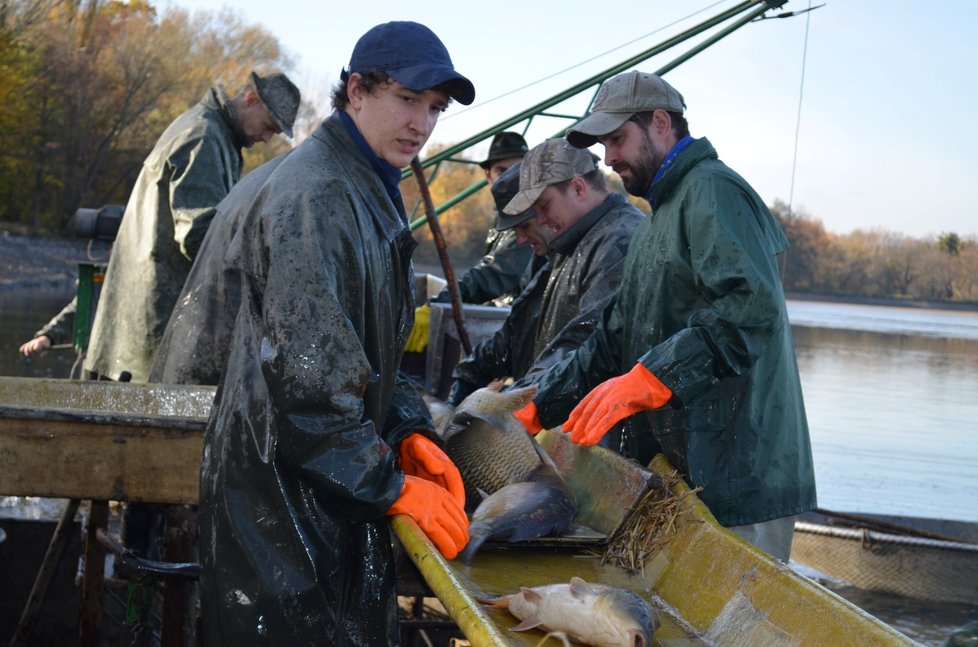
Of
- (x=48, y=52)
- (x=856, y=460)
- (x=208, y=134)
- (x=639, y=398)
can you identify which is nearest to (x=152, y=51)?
(x=48, y=52)

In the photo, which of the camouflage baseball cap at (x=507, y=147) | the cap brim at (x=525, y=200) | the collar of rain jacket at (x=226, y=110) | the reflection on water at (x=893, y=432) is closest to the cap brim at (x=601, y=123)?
the cap brim at (x=525, y=200)

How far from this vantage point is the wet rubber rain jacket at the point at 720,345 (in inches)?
147

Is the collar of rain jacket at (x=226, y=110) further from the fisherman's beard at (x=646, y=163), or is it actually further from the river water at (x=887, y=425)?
the river water at (x=887, y=425)

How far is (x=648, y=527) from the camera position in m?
3.85

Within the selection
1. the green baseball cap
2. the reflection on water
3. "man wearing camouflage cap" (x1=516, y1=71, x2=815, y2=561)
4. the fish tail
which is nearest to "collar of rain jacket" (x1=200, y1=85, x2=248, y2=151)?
the green baseball cap

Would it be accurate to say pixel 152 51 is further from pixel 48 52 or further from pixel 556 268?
pixel 556 268

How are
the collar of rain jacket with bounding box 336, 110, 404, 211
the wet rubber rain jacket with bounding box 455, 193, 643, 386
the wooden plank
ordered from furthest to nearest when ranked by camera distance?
the wet rubber rain jacket with bounding box 455, 193, 643, 386 < the wooden plank < the collar of rain jacket with bounding box 336, 110, 404, 211

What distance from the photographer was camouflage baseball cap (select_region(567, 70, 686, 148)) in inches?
169

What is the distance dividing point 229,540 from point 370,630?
484mm

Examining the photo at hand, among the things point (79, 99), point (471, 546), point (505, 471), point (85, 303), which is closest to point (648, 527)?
point (471, 546)

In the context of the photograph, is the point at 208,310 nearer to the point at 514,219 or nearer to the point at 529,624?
the point at 514,219

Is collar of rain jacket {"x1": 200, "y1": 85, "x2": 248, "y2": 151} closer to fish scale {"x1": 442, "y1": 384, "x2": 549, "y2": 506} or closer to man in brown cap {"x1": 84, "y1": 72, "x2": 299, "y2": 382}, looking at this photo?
man in brown cap {"x1": 84, "y1": 72, "x2": 299, "y2": 382}

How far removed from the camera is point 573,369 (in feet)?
15.4

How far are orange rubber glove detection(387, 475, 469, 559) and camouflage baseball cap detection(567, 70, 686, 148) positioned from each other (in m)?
1.59
